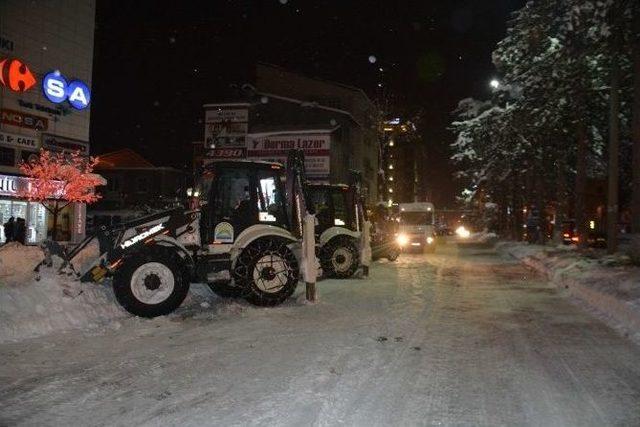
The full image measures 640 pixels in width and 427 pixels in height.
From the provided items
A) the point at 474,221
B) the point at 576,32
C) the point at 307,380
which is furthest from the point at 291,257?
the point at 474,221

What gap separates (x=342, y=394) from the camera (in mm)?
5254

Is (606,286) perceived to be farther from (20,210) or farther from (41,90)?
(20,210)

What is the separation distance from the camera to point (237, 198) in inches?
416

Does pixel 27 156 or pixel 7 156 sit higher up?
pixel 27 156

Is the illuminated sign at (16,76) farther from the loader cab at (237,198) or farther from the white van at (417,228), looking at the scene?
the white van at (417,228)

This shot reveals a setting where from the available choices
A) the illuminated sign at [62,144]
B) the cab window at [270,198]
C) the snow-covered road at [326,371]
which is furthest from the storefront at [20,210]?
the snow-covered road at [326,371]

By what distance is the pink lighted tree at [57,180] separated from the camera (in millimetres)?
26453

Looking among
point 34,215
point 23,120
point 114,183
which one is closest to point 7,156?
point 23,120

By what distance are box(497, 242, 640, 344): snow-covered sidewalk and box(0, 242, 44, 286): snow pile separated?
940 centimetres

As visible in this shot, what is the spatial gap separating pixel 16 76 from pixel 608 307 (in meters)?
24.4

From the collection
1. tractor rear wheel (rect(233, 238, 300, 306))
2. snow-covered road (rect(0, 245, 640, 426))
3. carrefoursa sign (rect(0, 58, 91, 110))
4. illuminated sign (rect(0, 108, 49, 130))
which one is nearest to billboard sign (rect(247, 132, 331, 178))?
carrefoursa sign (rect(0, 58, 91, 110))

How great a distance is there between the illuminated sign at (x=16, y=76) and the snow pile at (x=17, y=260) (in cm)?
Answer: 1591

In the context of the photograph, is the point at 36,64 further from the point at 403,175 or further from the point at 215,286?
the point at 403,175

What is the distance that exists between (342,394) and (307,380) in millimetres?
525
